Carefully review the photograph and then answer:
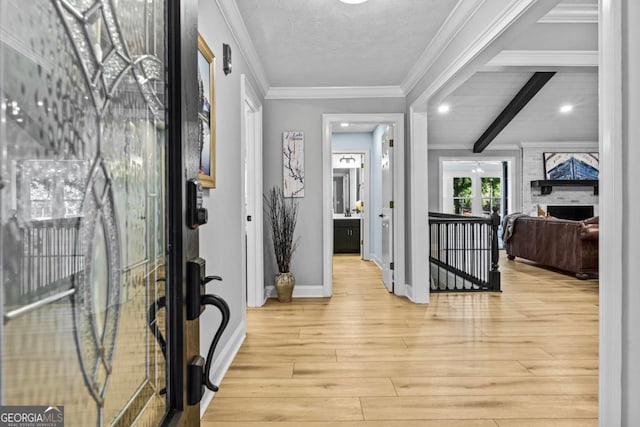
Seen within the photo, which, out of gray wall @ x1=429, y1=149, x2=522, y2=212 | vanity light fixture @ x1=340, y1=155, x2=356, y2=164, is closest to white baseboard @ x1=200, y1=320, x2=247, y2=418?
vanity light fixture @ x1=340, y1=155, x2=356, y2=164

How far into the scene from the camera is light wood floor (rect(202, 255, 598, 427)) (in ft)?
6.15

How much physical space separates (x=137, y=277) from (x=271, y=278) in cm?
384

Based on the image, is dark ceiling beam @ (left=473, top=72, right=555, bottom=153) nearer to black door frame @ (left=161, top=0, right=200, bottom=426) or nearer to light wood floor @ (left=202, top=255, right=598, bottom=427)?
light wood floor @ (left=202, top=255, right=598, bottom=427)

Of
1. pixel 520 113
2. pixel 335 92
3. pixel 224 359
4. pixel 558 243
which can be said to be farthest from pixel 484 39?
pixel 520 113

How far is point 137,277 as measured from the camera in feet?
1.73

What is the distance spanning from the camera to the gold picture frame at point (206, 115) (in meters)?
1.93

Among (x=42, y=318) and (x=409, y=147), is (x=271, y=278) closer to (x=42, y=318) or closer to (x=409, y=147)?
(x=409, y=147)

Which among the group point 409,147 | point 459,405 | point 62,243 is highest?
point 409,147

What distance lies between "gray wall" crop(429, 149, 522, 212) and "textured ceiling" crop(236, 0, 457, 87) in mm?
4803

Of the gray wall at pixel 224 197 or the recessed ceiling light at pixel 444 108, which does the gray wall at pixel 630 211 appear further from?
the recessed ceiling light at pixel 444 108

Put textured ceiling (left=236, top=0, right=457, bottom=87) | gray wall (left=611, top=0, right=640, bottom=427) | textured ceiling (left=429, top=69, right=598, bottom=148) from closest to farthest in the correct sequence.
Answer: gray wall (left=611, top=0, right=640, bottom=427) → textured ceiling (left=236, top=0, right=457, bottom=87) → textured ceiling (left=429, top=69, right=598, bottom=148)

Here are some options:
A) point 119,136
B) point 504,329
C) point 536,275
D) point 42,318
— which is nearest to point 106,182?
point 119,136

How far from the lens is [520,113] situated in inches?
289

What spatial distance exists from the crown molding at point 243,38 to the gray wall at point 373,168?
3.00 metres
